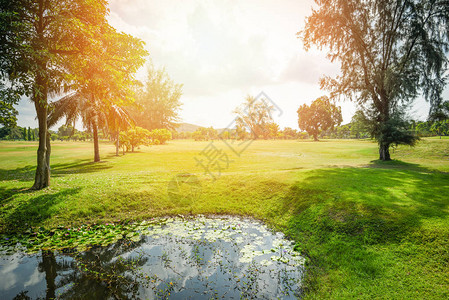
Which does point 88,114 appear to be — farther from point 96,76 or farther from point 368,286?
point 368,286

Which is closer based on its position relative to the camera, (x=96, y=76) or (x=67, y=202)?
(x=67, y=202)

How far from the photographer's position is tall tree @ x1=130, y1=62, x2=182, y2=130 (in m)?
56.9

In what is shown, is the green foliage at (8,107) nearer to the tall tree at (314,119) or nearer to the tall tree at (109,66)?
the tall tree at (109,66)

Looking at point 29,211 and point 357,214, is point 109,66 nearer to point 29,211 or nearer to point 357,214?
point 29,211

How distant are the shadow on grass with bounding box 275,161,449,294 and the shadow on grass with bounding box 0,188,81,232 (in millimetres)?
11293

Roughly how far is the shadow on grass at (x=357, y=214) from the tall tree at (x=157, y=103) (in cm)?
5496

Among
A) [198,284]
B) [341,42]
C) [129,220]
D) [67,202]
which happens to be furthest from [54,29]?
[341,42]

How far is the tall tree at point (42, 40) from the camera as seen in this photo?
26.2 feet

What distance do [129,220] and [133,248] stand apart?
2.73m

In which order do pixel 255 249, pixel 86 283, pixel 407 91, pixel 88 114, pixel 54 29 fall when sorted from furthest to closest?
pixel 88 114 → pixel 407 91 → pixel 54 29 → pixel 255 249 → pixel 86 283

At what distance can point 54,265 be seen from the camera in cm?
592

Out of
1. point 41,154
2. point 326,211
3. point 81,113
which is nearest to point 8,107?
point 41,154

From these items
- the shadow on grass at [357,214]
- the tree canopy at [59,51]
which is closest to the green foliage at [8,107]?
the tree canopy at [59,51]

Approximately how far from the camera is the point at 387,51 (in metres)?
17.6
